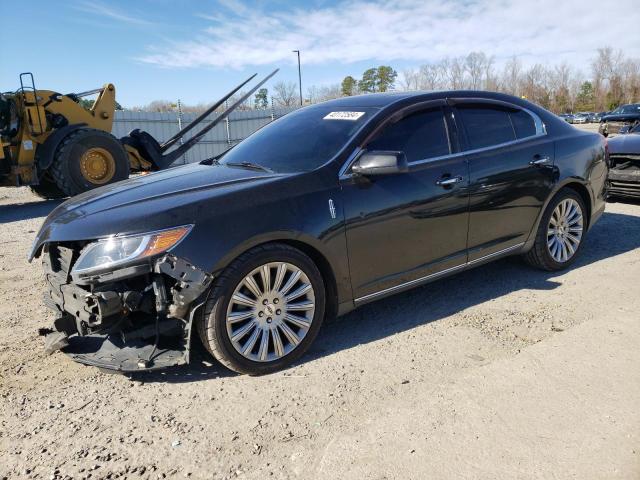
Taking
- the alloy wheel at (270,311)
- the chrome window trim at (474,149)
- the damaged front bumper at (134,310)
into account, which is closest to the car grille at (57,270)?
the damaged front bumper at (134,310)

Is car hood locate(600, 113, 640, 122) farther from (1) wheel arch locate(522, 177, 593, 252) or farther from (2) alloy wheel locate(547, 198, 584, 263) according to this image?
(2) alloy wheel locate(547, 198, 584, 263)

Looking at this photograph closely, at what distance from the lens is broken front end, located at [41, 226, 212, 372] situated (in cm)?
276

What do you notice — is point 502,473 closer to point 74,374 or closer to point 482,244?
point 482,244

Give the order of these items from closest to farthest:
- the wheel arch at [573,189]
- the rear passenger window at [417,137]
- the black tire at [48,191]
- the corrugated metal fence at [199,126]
Answer: 1. the rear passenger window at [417,137]
2. the wheel arch at [573,189]
3. the black tire at [48,191]
4. the corrugated metal fence at [199,126]

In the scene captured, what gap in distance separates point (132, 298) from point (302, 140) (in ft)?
5.81

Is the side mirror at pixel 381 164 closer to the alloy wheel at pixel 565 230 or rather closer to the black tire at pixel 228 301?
the black tire at pixel 228 301

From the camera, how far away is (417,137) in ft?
12.4

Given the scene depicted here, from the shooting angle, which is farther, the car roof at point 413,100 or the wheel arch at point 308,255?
the car roof at point 413,100

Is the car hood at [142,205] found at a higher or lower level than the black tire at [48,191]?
higher

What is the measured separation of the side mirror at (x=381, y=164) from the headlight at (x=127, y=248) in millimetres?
1235

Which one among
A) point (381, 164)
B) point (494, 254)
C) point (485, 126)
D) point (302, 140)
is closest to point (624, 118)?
point (485, 126)

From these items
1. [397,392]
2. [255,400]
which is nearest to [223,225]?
[255,400]

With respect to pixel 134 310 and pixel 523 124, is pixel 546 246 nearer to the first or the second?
pixel 523 124

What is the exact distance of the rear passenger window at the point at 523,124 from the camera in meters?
4.46
